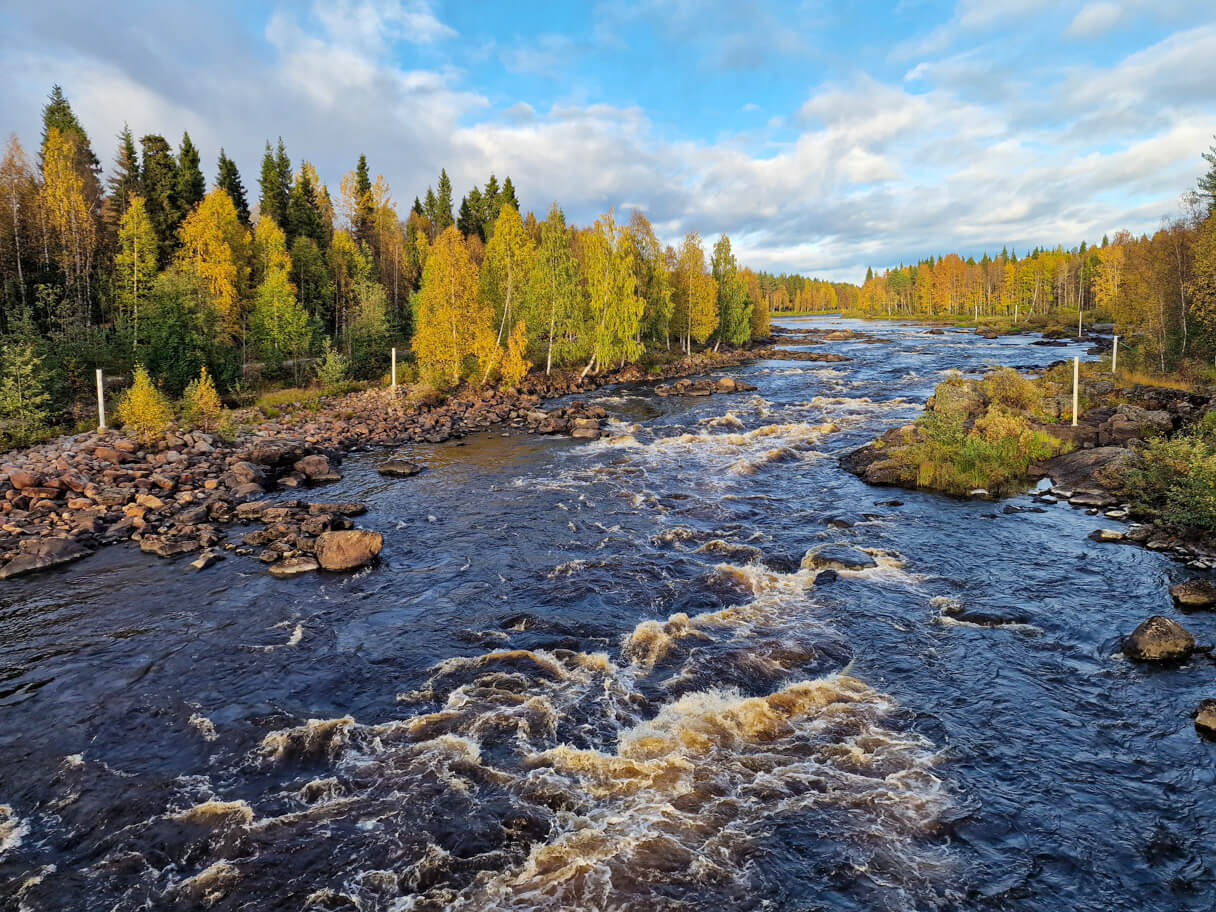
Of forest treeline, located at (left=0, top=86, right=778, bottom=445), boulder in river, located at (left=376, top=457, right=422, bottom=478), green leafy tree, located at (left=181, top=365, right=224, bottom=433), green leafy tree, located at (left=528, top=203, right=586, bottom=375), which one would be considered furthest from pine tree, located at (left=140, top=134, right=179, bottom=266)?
boulder in river, located at (left=376, top=457, right=422, bottom=478)

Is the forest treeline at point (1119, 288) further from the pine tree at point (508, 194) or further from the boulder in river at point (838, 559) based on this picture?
the pine tree at point (508, 194)

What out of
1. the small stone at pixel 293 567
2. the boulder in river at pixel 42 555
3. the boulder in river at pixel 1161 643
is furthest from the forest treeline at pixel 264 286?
the boulder in river at pixel 1161 643

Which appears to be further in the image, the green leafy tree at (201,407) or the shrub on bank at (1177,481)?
the green leafy tree at (201,407)

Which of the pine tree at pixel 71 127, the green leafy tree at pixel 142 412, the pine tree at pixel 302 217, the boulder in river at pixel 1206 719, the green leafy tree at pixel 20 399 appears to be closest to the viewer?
the boulder in river at pixel 1206 719

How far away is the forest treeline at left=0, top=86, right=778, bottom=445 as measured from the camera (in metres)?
34.6

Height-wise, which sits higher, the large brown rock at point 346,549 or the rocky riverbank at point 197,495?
the rocky riverbank at point 197,495

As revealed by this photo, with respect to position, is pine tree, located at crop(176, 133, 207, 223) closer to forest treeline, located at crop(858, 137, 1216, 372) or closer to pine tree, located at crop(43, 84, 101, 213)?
pine tree, located at crop(43, 84, 101, 213)

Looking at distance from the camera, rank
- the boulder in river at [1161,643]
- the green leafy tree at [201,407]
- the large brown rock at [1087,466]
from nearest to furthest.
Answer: the boulder in river at [1161,643]
the large brown rock at [1087,466]
the green leafy tree at [201,407]

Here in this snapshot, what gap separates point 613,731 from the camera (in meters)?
10.0

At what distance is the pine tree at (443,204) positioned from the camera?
297 feet

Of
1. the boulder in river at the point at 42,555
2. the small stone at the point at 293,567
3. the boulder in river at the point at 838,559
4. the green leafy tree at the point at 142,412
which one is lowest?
the boulder in river at the point at 838,559

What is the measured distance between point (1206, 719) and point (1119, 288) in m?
73.8

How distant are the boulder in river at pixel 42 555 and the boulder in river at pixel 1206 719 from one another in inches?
966

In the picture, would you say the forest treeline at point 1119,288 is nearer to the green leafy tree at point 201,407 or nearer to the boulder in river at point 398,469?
the boulder in river at point 398,469
